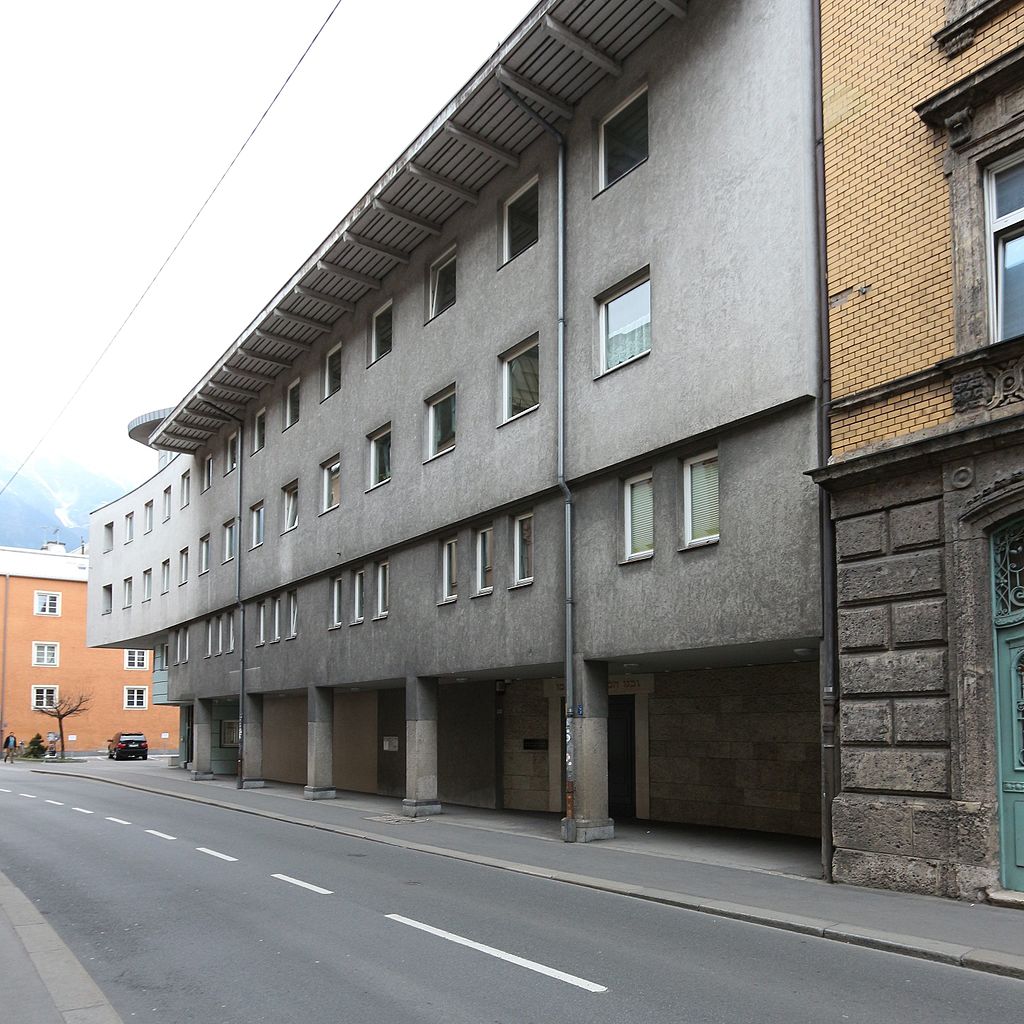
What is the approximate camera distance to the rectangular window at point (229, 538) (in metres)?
36.5

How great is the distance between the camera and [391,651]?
80.1 feet

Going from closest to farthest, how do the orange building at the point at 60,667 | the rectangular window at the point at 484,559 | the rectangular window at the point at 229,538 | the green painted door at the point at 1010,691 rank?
the green painted door at the point at 1010,691
the rectangular window at the point at 484,559
the rectangular window at the point at 229,538
the orange building at the point at 60,667

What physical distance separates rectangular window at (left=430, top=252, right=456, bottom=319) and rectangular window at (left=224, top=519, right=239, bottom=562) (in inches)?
588

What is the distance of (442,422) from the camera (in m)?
23.2

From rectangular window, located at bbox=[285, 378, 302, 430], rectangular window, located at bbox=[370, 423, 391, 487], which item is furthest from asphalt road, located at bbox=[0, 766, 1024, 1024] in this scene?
rectangular window, located at bbox=[285, 378, 302, 430]

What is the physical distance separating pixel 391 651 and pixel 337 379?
8058 millimetres

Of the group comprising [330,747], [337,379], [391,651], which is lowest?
[330,747]

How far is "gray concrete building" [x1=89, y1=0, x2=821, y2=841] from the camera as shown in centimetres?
1455

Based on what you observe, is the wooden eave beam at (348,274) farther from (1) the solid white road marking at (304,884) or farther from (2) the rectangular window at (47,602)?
(2) the rectangular window at (47,602)

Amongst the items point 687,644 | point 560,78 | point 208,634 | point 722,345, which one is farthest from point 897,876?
point 208,634

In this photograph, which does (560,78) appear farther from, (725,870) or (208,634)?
(208,634)

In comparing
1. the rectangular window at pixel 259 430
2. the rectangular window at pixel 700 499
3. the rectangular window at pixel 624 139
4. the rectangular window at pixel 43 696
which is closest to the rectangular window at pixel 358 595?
the rectangular window at pixel 259 430

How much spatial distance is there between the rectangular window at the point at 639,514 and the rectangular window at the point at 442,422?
5.98m

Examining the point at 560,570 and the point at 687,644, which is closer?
the point at 687,644
